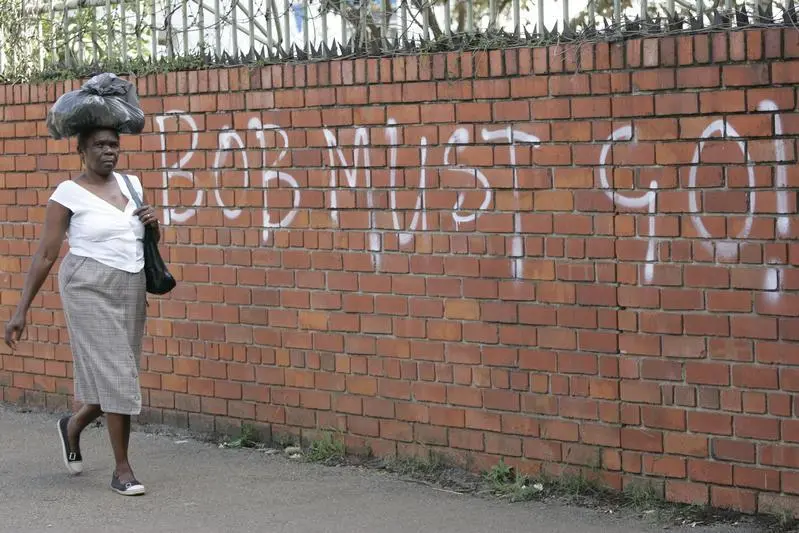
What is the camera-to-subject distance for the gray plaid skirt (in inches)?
247

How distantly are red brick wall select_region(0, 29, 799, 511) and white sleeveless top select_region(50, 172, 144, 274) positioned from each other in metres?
1.06

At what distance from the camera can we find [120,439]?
638 centimetres

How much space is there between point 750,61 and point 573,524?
1955 millimetres

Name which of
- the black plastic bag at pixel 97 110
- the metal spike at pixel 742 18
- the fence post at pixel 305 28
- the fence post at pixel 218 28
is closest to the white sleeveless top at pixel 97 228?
the black plastic bag at pixel 97 110

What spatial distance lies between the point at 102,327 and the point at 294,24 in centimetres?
191

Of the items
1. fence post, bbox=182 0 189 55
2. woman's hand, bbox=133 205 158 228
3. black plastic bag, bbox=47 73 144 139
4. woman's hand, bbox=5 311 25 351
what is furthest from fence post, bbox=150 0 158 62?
woman's hand, bbox=5 311 25 351

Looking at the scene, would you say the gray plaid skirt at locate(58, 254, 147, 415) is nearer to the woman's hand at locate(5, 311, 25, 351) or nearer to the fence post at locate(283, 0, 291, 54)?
the woman's hand at locate(5, 311, 25, 351)

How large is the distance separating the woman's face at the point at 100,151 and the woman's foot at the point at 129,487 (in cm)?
140

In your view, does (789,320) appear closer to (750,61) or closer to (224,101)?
(750,61)

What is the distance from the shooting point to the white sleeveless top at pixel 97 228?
626 centimetres

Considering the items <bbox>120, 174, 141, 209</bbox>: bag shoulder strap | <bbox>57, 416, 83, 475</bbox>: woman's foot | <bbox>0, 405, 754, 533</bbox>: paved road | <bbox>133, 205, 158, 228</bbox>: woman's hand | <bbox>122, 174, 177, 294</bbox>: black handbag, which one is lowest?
<bbox>0, 405, 754, 533</bbox>: paved road

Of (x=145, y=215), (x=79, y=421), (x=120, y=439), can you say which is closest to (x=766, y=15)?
(x=145, y=215)

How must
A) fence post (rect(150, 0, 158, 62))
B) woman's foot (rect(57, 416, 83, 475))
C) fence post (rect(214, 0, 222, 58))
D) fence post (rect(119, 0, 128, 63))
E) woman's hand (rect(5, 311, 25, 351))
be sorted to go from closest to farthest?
1. woman's hand (rect(5, 311, 25, 351))
2. woman's foot (rect(57, 416, 83, 475))
3. fence post (rect(214, 0, 222, 58))
4. fence post (rect(150, 0, 158, 62))
5. fence post (rect(119, 0, 128, 63))

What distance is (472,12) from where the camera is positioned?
248 inches
